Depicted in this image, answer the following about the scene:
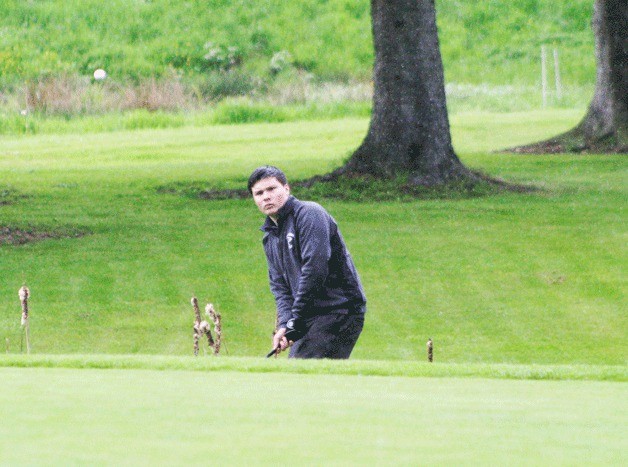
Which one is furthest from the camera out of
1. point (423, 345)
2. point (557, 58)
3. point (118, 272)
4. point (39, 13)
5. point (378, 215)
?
point (39, 13)

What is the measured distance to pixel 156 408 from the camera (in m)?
5.59

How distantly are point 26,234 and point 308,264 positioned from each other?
34.0 feet

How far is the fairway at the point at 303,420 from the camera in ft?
15.2

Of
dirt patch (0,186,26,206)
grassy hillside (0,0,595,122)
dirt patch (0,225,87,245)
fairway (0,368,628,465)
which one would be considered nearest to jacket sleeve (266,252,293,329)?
fairway (0,368,628,465)

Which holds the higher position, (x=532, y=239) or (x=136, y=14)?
(x=136, y=14)

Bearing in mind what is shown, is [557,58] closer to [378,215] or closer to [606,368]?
[378,215]

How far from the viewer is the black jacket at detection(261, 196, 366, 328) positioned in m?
8.69

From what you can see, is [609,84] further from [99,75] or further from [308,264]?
[99,75]

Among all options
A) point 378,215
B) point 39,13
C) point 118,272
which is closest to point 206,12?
point 39,13

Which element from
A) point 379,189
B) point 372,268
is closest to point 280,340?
point 372,268

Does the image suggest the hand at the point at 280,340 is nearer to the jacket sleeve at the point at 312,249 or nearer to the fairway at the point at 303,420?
the jacket sleeve at the point at 312,249

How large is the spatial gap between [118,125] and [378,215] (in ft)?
77.9

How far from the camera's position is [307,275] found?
342 inches

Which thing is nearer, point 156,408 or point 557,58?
point 156,408
